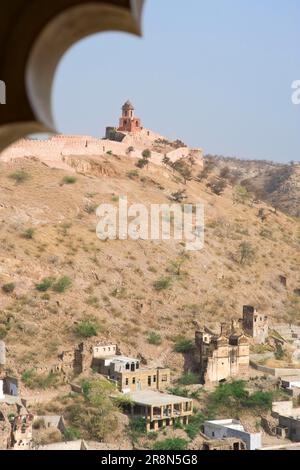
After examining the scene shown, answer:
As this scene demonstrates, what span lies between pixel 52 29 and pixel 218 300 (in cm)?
2224

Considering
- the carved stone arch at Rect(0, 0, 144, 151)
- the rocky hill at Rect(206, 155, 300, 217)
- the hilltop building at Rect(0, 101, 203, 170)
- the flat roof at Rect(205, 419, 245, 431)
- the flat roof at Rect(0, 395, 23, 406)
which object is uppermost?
the carved stone arch at Rect(0, 0, 144, 151)

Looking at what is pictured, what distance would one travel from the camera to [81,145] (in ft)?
88.8

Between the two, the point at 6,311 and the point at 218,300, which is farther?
the point at 218,300

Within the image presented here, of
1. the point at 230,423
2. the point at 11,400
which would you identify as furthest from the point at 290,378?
the point at 11,400

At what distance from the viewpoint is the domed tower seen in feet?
99.2

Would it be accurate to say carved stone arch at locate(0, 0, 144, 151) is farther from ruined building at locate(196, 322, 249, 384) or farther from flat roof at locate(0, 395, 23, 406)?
ruined building at locate(196, 322, 249, 384)

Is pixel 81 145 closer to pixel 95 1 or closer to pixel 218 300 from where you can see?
pixel 218 300

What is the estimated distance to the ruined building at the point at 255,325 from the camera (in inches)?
834

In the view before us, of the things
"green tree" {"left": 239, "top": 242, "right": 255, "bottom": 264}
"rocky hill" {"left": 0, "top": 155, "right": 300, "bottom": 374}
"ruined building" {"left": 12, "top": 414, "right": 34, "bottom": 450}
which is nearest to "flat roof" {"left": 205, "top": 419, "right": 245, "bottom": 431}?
"rocky hill" {"left": 0, "top": 155, "right": 300, "bottom": 374}

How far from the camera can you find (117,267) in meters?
23.4

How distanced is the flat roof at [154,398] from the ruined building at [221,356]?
1310mm

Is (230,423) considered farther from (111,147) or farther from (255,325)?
(111,147)

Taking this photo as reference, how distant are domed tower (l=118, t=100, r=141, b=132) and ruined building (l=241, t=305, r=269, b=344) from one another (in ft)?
33.1
